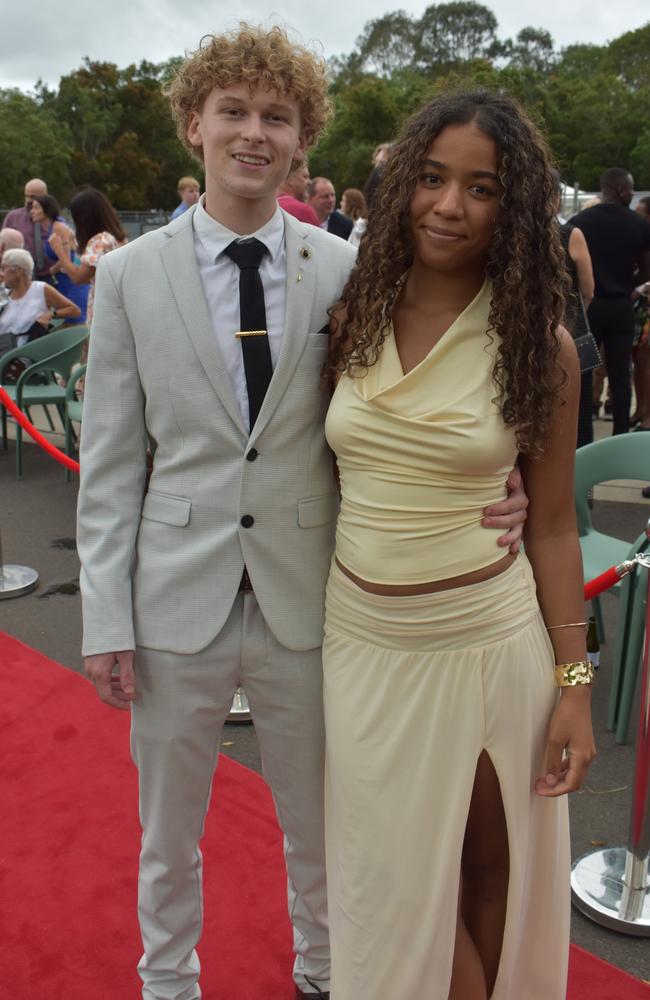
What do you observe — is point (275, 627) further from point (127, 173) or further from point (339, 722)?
point (127, 173)

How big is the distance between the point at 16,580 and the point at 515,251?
412 cm

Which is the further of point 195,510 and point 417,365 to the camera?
point 195,510

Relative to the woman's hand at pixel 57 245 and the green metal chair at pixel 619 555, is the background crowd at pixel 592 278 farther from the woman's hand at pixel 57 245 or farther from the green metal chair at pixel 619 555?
the green metal chair at pixel 619 555

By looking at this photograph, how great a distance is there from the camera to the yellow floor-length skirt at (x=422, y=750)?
176 cm

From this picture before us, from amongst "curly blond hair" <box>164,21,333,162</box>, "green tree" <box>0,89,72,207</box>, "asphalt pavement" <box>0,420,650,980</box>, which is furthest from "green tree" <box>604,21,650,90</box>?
"curly blond hair" <box>164,21,333,162</box>

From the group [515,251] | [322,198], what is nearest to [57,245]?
[322,198]

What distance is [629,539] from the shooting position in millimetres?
5562

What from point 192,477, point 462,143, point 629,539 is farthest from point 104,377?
point 629,539

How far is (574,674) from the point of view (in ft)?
6.07

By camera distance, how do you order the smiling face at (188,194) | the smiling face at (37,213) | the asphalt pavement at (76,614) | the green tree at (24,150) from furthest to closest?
the green tree at (24,150) → the smiling face at (188,194) → the smiling face at (37,213) → the asphalt pavement at (76,614)

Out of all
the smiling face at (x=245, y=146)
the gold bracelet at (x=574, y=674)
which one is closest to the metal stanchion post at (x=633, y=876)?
the gold bracelet at (x=574, y=674)

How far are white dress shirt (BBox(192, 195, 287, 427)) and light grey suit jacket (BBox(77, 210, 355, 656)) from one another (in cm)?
3

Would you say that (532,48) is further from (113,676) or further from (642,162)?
(113,676)

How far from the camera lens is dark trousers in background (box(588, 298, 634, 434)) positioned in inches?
277
